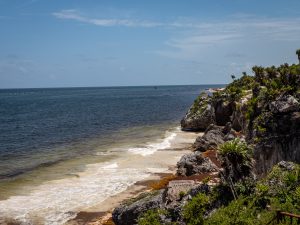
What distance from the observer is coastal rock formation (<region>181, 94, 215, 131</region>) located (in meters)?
81.7

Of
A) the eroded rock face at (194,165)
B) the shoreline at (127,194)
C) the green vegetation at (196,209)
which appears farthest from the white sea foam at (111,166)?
the green vegetation at (196,209)

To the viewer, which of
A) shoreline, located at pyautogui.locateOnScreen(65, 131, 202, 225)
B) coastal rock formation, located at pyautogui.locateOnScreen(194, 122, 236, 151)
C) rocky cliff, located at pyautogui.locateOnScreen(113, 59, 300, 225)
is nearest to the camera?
rocky cliff, located at pyautogui.locateOnScreen(113, 59, 300, 225)

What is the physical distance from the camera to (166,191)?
31.6 metres

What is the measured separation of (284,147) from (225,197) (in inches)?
342

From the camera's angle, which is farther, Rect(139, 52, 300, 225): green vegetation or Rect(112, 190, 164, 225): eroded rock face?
Rect(112, 190, 164, 225): eroded rock face

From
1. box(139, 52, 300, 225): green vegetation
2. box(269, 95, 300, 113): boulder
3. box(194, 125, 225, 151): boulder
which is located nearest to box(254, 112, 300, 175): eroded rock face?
box(269, 95, 300, 113): boulder

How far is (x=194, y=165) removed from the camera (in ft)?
147

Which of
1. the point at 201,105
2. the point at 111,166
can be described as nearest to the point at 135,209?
the point at 111,166

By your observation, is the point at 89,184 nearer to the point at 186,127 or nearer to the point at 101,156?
Answer: the point at 101,156

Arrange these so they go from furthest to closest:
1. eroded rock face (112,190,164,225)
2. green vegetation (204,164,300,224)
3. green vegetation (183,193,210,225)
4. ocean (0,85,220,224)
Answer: ocean (0,85,220,224) → eroded rock face (112,190,164,225) → green vegetation (183,193,210,225) → green vegetation (204,164,300,224)

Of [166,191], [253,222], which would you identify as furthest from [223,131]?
[253,222]

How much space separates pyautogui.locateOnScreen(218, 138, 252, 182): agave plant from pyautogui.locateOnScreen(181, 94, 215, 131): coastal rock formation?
50.9 metres

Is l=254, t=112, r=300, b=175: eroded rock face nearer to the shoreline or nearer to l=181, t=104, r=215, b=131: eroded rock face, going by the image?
the shoreline

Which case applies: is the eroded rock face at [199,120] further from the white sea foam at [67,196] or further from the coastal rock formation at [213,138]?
the white sea foam at [67,196]
